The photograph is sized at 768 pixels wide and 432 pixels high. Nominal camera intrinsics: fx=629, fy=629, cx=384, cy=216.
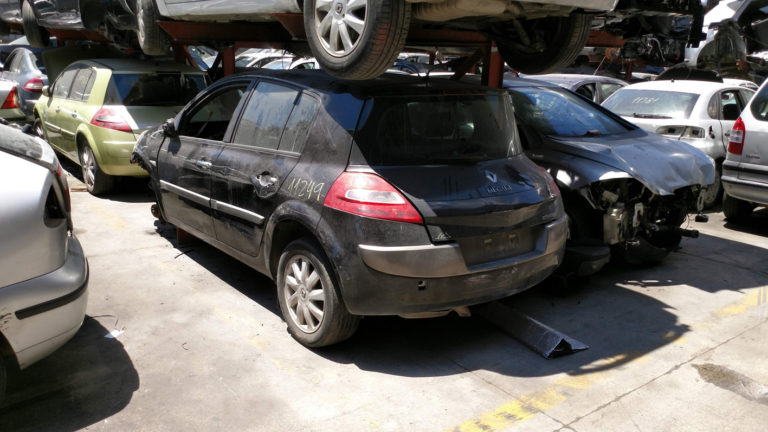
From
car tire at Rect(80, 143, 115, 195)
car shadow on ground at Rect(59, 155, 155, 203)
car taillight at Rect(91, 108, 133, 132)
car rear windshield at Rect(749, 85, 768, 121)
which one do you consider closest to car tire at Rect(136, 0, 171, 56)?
car taillight at Rect(91, 108, 133, 132)

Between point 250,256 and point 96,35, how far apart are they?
848 centimetres

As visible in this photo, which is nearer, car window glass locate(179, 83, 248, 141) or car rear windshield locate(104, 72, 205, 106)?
car window glass locate(179, 83, 248, 141)

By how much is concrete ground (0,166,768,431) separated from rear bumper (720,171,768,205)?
1536 millimetres

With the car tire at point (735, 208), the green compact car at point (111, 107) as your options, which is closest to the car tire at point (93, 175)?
the green compact car at point (111, 107)

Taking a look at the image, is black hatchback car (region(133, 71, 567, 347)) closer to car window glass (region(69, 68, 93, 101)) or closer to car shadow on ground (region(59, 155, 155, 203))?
car shadow on ground (region(59, 155, 155, 203))

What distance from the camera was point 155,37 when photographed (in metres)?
7.18

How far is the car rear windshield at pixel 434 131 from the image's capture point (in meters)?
3.64

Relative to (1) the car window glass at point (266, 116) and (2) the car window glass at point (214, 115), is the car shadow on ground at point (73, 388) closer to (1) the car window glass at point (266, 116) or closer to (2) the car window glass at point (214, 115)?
(1) the car window glass at point (266, 116)

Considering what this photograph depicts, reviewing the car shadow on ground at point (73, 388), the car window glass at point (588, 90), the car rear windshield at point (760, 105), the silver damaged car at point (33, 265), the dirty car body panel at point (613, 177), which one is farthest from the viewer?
the car window glass at point (588, 90)

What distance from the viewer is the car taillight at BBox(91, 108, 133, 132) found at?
23.7ft

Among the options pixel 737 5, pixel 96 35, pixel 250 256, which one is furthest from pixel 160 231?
pixel 737 5

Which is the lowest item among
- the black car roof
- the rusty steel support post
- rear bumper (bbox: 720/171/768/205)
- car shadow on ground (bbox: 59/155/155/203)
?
car shadow on ground (bbox: 59/155/155/203)

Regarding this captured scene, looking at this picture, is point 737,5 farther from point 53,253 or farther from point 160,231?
point 53,253

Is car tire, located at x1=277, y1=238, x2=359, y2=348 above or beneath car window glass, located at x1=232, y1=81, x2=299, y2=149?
beneath
